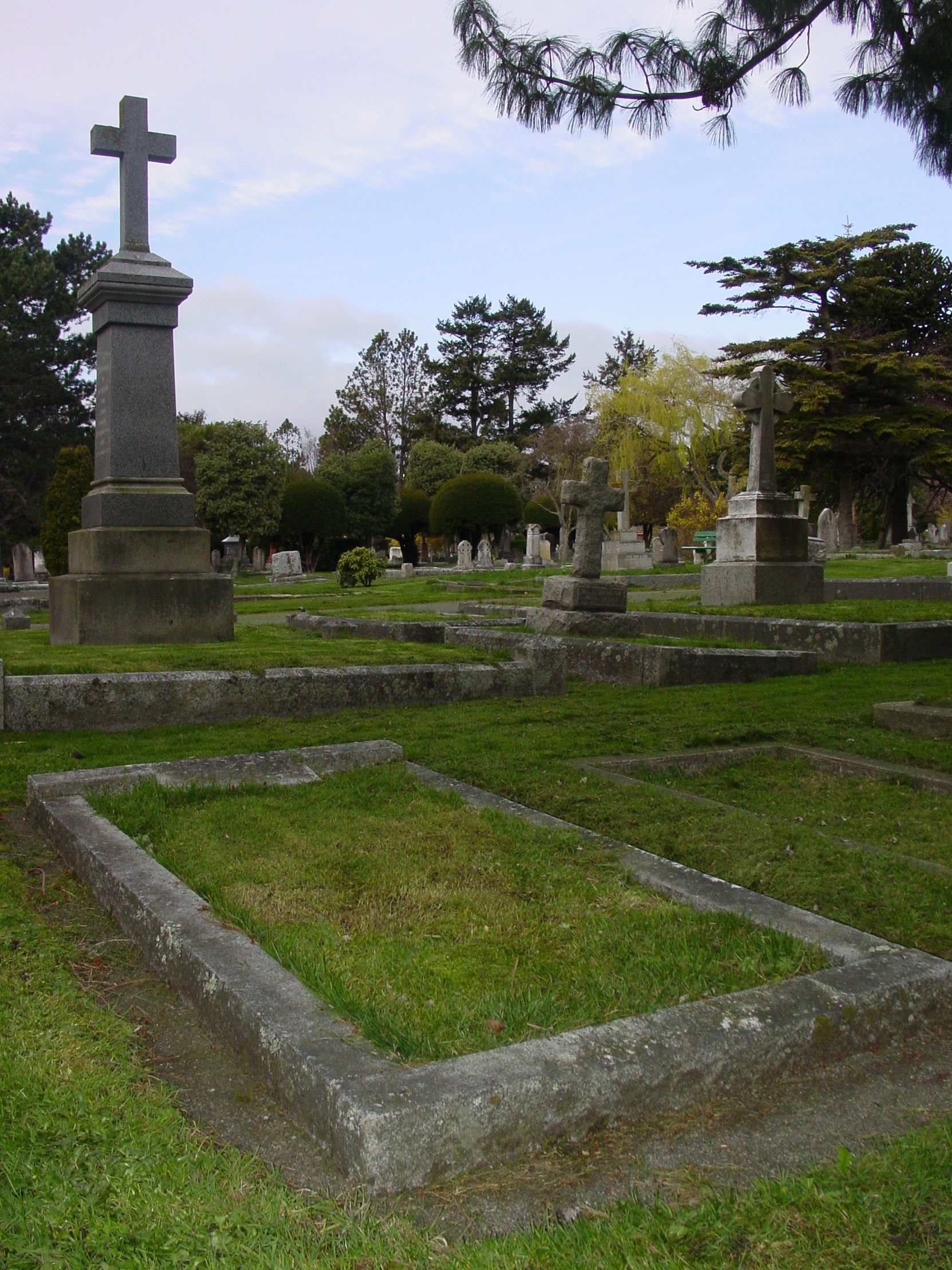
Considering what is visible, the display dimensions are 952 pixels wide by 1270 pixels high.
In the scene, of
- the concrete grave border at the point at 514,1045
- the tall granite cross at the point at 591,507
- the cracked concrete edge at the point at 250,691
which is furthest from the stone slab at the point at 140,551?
the concrete grave border at the point at 514,1045

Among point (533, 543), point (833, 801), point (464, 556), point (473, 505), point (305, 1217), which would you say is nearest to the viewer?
point (305, 1217)

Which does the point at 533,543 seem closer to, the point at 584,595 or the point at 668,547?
the point at 668,547

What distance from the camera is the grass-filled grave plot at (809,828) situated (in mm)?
3451

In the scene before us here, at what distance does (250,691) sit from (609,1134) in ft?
17.0

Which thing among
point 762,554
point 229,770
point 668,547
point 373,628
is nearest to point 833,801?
point 229,770

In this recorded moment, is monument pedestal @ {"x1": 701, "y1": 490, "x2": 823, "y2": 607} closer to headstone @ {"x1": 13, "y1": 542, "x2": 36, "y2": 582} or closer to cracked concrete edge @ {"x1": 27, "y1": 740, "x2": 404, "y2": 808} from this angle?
Answer: cracked concrete edge @ {"x1": 27, "y1": 740, "x2": 404, "y2": 808}

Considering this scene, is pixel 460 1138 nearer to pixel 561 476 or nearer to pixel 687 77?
pixel 687 77

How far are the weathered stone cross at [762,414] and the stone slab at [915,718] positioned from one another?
900 cm

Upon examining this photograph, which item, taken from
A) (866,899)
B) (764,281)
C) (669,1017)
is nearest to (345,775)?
(866,899)

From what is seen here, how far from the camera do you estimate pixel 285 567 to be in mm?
33562

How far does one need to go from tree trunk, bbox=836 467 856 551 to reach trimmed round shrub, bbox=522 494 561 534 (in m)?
18.0

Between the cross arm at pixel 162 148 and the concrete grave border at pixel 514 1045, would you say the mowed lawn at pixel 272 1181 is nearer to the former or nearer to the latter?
the concrete grave border at pixel 514 1045

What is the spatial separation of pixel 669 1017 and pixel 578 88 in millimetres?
6852

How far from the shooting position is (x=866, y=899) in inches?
136
